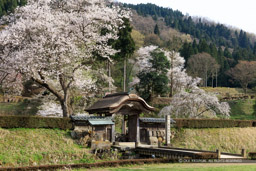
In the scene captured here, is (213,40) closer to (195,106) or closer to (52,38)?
(195,106)

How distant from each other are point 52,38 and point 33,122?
6.30 metres

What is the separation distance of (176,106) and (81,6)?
15046mm

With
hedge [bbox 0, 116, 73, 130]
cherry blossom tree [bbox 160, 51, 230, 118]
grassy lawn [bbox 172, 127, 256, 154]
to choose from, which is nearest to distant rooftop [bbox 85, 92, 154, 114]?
hedge [bbox 0, 116, 73, 130]

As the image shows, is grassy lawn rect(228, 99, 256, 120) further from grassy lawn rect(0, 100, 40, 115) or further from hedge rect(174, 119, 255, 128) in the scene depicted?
grassy lawn rect(0, 100, 40, 115)

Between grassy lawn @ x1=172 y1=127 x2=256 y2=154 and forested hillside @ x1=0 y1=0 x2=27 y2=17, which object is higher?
forested hillside @ x1=0 y1=0 x2=27 y2=17

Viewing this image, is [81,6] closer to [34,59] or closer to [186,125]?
[34,59]

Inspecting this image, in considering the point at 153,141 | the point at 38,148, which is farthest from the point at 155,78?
the point at 38,148

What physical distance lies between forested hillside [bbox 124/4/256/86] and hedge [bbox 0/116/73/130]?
33419 millimetres

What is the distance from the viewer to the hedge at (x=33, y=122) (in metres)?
17.5

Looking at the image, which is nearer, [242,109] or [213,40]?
[242,109]

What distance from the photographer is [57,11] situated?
2411 centimetres

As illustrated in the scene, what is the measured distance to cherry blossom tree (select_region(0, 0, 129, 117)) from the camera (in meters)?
21.1

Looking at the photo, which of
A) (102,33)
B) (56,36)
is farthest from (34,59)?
(102,33)

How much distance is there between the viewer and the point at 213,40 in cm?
11038
